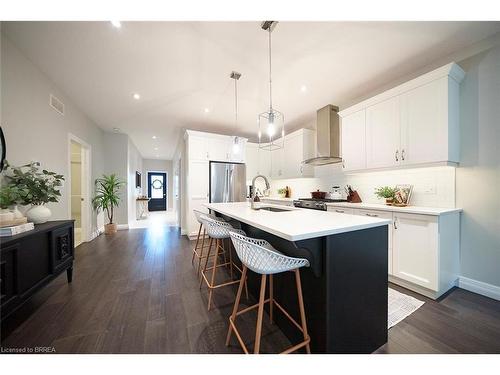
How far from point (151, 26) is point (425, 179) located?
347cm

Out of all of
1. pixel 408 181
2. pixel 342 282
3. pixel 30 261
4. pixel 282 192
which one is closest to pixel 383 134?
pixel 408 181

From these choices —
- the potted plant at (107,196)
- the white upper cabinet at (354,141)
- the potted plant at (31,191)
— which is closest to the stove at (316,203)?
the white upper cabinet at (354,141)

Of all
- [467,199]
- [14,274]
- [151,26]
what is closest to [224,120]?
[151,26]

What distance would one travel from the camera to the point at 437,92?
2006 millimetres

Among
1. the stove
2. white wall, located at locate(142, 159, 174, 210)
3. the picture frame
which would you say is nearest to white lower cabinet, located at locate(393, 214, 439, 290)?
the picture frame

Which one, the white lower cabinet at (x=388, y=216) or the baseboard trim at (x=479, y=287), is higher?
the white lower cabinet at (x=388, y=216)

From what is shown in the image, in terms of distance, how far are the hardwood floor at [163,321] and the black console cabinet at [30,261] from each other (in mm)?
248

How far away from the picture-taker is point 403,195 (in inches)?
95.2

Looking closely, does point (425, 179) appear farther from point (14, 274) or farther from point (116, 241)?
point (116, 241)

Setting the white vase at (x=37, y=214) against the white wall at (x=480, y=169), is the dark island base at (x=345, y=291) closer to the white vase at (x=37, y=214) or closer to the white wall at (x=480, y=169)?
the white wall at (x=480, y=169)

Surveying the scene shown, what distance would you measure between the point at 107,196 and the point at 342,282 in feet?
17.3

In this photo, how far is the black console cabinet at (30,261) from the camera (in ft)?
4.57

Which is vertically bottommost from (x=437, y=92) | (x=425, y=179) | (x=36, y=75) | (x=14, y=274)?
(x=14, y=274)
